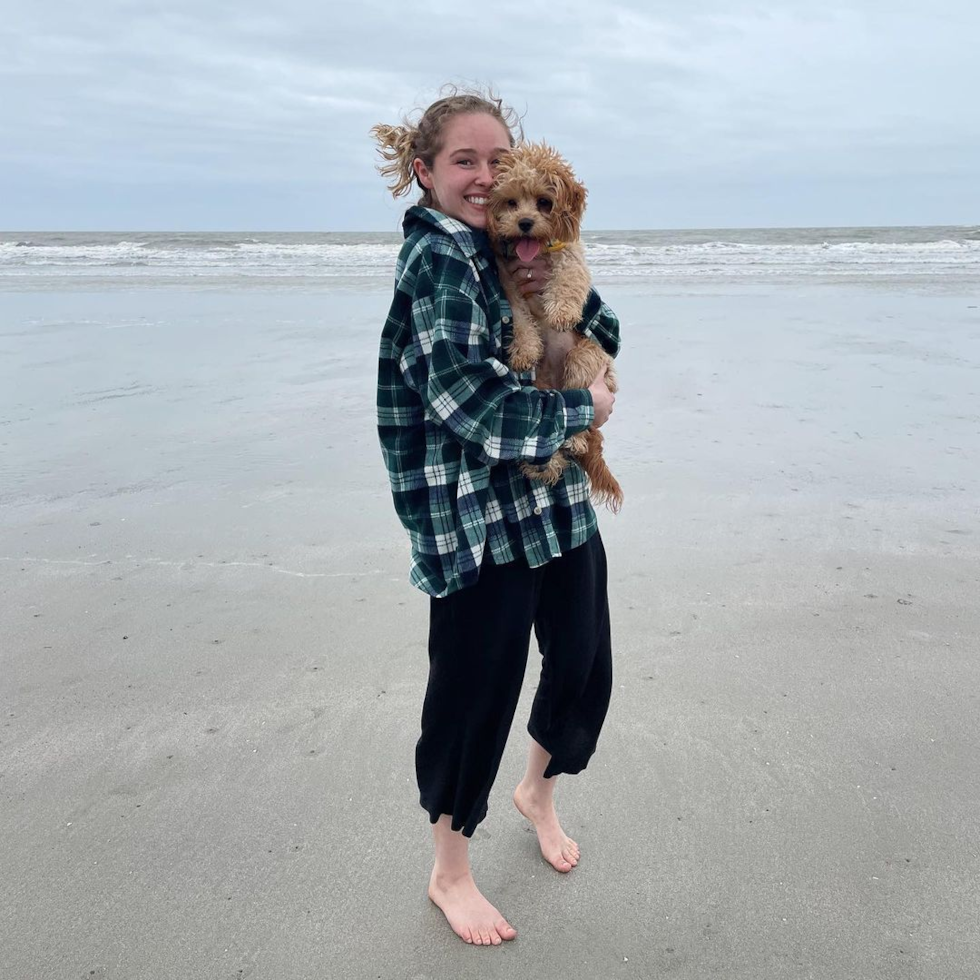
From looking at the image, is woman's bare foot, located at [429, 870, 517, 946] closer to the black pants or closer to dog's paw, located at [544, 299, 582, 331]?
the black pants

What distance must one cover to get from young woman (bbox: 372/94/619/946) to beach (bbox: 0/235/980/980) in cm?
35

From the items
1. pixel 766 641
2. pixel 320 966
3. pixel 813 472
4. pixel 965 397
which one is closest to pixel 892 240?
pixel 965 397

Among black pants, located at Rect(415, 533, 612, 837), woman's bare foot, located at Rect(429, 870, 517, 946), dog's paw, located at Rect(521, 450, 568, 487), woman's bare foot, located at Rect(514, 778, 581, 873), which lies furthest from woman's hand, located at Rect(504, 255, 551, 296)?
woman's bare foot, located at Rect(429, 870, 517, 946)

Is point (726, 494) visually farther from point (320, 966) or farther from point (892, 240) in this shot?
point (892, 240)

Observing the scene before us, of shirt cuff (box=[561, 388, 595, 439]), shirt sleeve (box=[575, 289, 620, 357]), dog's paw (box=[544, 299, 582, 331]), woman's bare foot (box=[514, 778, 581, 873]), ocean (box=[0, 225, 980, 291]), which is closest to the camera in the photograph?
shirt cuff (box=[561, 388, 595, 439])

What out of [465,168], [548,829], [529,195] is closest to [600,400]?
[529,195]

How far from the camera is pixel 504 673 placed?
6.66 ft

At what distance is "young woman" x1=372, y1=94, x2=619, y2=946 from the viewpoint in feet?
5.81

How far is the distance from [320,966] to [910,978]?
1.38 meters

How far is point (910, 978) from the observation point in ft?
6.56

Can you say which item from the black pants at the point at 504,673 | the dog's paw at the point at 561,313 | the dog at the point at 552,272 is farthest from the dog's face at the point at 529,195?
the black pants at the point at 504,673

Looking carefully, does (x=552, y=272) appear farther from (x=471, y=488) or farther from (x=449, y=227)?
(x=471, y=488)

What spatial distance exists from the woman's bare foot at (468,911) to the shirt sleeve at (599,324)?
4.68ft

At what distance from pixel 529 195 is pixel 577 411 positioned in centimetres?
52
